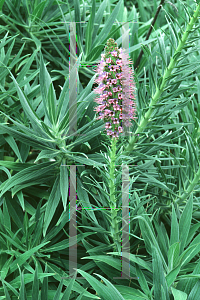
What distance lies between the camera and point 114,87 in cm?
50

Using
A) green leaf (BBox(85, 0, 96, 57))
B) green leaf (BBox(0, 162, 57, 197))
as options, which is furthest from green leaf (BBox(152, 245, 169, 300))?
green leaf (BBox(85, 0, 96, 57))

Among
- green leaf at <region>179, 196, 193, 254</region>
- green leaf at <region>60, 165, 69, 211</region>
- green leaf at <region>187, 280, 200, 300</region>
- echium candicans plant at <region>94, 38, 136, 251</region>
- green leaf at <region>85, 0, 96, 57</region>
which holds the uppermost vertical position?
green leaf at <region>85, 0, 96, 57</region>

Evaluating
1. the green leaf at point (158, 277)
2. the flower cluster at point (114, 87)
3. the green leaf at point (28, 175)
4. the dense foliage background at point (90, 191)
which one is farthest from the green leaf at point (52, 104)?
the green leaf at point (158, 277)

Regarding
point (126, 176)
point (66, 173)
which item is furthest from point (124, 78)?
point (66, 173)

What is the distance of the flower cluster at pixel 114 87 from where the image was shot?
497 mm

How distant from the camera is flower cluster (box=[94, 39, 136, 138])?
50 centimetres

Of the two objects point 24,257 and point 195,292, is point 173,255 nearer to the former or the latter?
point 195,292

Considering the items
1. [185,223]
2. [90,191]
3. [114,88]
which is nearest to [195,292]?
[185,223]

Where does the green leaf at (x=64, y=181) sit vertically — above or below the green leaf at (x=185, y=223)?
above

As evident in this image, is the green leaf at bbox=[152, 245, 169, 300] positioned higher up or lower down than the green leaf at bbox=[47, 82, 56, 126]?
lower down

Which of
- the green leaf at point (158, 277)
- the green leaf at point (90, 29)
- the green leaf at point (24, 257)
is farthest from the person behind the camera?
the green leaf at point (90, 29)

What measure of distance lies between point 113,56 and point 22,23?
687 mm

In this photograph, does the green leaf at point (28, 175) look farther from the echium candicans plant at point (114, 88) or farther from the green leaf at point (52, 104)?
the echium candicans plant at point (114, 88)

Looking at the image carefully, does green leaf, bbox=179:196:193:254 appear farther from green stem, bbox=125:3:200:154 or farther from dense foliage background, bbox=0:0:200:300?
green stem, bbox=125:3:200:154
